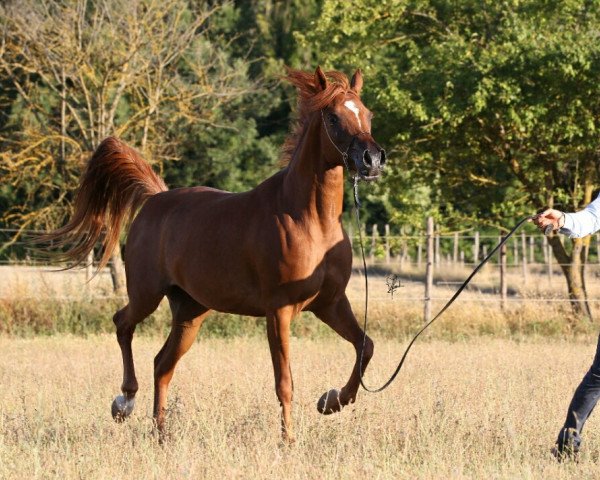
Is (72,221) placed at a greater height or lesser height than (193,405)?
greater

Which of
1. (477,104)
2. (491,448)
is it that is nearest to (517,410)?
(491,448)

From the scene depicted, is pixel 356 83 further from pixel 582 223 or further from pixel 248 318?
pixel 248 318

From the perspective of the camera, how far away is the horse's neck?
6945mm

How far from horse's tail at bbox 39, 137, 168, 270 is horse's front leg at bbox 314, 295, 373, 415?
111 inches

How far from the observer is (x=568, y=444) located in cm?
592

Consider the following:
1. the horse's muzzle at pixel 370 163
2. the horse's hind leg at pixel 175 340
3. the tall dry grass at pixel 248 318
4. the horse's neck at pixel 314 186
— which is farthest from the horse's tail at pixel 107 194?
the tall dry grass at pixel 248 318

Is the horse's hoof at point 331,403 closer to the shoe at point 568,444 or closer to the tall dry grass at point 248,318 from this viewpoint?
the shoe at point 568,444

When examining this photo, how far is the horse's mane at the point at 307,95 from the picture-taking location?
271 inches

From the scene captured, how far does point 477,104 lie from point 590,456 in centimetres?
970

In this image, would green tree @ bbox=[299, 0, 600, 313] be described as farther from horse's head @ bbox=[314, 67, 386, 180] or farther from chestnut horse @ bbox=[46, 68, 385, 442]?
horse's head @ bbox=[314, 67, 386, 180]

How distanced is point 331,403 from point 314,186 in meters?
1.51

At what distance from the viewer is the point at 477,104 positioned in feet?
50.1

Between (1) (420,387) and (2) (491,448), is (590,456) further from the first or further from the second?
(1) (420,387)

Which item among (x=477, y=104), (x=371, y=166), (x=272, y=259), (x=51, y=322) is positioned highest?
(x=477, y=104)
